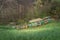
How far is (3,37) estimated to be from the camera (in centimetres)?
715

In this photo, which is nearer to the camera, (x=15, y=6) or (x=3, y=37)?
(x=3, y=37)

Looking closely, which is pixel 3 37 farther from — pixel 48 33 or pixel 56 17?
pixel 56 17

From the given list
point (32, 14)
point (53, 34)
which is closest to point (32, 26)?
point (32, 14)

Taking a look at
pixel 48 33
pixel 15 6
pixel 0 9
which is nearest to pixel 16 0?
pixel 15 6

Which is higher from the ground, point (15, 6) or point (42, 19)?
point (15, 6)

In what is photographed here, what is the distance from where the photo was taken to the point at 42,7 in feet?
→ 40.1

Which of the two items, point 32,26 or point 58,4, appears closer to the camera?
point 32,26

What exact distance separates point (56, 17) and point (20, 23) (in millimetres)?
2213

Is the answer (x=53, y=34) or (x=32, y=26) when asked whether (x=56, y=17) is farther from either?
(x=53, y=34)

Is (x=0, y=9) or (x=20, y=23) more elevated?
(x=0, y=9)

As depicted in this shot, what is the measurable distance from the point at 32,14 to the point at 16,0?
4.24 ft

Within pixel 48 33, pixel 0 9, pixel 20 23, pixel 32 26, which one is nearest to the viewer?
pixel 48 33

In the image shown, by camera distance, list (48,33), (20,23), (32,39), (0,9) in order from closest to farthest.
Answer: (32,39) → (48,33) → (20,23) → (0,9)

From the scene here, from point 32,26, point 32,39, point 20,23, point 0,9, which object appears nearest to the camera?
point 32,39
